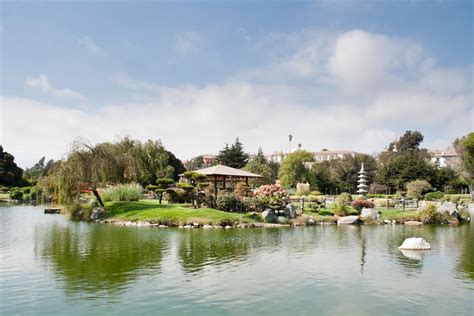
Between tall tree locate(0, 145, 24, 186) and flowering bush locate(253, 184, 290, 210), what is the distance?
44417mm

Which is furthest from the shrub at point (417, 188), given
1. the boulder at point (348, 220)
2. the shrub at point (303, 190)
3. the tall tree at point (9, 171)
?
the tall tree at point (9, 171)

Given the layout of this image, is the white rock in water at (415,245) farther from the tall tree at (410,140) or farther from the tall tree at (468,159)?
the tall tree at (410,140)

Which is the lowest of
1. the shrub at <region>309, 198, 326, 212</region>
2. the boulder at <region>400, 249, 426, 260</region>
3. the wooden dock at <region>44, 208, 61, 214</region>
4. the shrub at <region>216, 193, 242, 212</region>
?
the boulder at <region>400, 249, 426, 260</region>

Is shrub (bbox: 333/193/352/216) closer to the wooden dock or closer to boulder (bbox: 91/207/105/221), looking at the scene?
boulder (bbox: 91/207/105/221)

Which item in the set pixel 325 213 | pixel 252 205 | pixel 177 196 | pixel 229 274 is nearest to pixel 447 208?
pixel 325 213

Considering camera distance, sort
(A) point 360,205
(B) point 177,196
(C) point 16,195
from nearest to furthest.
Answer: (A) point 360,205
(B) point 177,196
(C) point 16,195

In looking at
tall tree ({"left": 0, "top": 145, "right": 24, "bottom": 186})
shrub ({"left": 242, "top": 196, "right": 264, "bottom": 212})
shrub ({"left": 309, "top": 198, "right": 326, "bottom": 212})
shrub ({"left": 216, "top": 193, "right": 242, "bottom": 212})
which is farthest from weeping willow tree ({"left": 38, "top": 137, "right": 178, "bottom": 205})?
tall tree ({"left": 0, "top": 145, "right": 24, "bottom": 186})

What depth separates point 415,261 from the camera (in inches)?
500

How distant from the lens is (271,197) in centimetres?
2372

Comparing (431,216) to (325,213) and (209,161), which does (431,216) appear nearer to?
(325,213)

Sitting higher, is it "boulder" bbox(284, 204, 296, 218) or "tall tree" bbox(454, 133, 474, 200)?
"tall tree" bbox(454, 133, 474, 200)

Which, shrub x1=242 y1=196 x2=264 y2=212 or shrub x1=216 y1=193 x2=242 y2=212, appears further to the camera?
shrub x1=216 y1=193 x2=242 y2=212

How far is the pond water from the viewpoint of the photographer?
26.6 feet

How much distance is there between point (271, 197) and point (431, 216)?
9.60 meters
